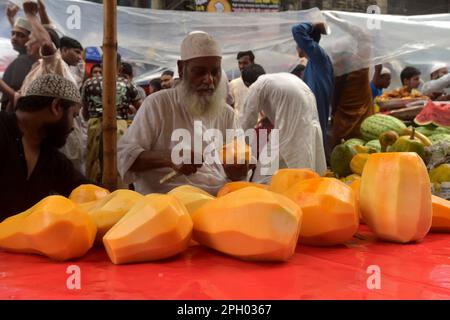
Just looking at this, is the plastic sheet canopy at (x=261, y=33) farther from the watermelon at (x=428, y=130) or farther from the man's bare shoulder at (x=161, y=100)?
the man's bare shoulder at (x=161, y=100)

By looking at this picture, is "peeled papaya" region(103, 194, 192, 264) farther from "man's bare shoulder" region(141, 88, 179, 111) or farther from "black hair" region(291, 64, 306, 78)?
"black hair" region(291, 64, 306, 78)

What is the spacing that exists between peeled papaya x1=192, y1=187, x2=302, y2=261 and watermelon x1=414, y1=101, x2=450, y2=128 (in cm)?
220

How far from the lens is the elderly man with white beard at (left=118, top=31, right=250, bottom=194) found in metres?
2.38

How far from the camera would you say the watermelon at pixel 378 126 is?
Answer: 2639 millimetres

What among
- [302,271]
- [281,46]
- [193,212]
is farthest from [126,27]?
[302,271]

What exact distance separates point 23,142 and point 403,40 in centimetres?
288

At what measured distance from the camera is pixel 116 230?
0.83 metres

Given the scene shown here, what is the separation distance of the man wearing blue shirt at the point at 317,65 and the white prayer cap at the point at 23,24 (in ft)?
5.92

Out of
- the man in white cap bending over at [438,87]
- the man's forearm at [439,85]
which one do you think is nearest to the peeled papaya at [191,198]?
the man in white cap bending over at [438,87]

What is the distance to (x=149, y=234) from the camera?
2.68 ft

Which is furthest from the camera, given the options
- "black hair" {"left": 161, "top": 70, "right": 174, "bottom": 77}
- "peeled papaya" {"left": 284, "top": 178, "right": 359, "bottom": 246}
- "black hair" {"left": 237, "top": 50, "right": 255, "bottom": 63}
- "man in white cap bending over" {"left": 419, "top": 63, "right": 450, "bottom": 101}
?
"man in white cap bending over" {"left": 419, "top": 63, "right": 450, "bottom": 101}

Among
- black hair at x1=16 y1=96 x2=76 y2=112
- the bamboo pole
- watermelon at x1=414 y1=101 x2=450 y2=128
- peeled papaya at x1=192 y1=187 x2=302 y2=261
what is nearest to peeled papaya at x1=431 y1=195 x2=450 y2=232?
peeled papaya at x1=192 y1=187 x2=302 y2=261
